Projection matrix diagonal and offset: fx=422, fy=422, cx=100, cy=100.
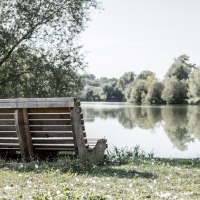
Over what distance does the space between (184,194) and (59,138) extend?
12.6ft

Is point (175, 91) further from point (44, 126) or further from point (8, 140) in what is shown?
point (44, 126)

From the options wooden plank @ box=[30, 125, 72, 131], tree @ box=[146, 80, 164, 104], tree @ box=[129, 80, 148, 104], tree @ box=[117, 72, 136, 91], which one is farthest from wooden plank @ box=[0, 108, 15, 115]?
tree @ box=[117, 72, 136, 91]

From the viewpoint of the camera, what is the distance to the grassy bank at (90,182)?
5996 millimetres

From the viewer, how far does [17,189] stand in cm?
654

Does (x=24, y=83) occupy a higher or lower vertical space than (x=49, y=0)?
lower

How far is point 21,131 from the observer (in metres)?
9.24

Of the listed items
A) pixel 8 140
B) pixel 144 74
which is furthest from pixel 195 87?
pixel 8 140

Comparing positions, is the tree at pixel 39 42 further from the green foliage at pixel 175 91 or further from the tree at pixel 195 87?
the green foliage at pixel 175 91

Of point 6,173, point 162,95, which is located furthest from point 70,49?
point 162,95

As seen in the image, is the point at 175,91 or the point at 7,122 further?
the point at 175,91

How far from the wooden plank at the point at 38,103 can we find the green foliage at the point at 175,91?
105m

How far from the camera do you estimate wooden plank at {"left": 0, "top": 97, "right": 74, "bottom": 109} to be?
8609 mm

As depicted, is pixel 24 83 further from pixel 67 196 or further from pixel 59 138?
pixel 67 196

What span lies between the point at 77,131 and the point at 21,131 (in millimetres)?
1288
